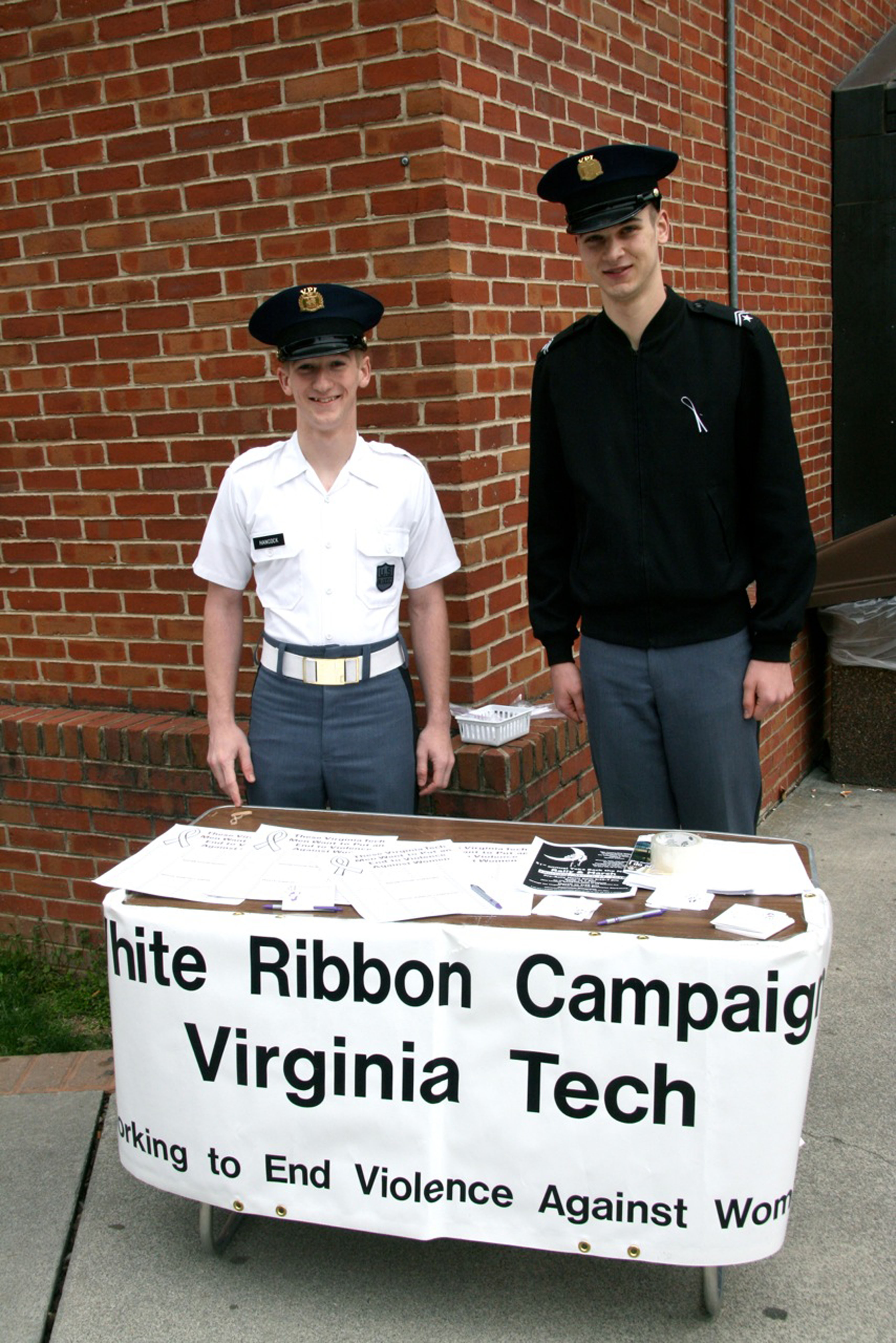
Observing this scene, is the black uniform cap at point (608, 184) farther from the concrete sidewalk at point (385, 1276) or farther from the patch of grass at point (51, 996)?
the patch of grass at point (51, 996)

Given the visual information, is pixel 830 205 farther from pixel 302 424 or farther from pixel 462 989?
pixel 462 989

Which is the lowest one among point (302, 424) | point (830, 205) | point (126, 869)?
point (126, 869)

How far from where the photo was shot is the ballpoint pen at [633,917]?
232 centimetres

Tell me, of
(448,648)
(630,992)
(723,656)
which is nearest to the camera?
(630,992)

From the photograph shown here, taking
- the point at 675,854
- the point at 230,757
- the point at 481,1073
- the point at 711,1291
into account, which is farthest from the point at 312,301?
the point at 711,1291

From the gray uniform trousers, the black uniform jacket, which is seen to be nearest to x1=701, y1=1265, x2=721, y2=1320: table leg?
the gray uniform trousers

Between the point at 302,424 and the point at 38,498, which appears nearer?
the point at 302,424

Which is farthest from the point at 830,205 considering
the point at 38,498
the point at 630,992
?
the point at 630,992

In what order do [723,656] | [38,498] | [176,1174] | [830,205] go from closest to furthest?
[176,1174], [723,656], [38,498], [830,205]

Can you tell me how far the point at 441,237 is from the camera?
3.26 m

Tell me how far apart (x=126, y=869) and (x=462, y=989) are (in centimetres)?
75

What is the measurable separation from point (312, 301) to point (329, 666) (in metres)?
0.81

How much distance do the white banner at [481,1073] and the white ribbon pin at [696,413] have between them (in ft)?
3.42

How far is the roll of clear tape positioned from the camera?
8.18 feet
